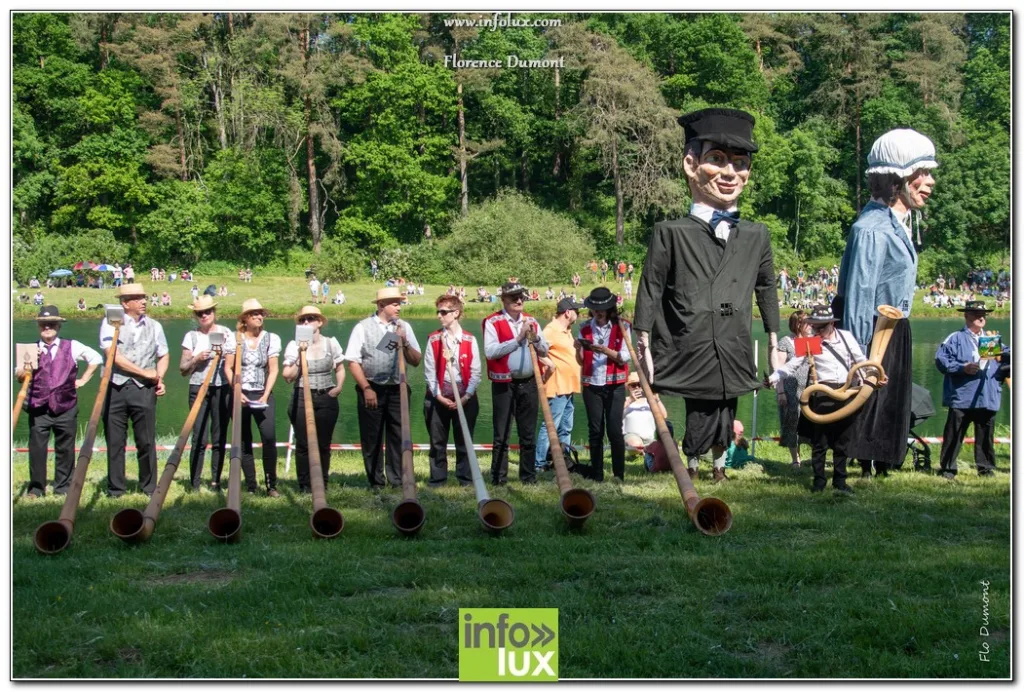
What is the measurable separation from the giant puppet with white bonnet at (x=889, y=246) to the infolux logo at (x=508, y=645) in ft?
Answer: 9.05

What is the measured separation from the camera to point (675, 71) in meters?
7.85

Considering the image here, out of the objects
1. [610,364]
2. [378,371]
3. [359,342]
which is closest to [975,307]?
[610,364]

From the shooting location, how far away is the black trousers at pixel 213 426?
887 centimetres

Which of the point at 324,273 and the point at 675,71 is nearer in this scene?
the point at 675,71

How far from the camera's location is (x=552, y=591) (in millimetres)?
5730

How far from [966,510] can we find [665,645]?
11.1 feet

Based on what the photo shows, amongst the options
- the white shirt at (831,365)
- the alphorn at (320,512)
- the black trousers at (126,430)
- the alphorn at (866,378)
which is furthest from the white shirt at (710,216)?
the black trousers at (126,430)

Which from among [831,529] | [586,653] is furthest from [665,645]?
[831,529]

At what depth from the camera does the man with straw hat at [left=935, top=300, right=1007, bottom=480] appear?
9477 millimetres

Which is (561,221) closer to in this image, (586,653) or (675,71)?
(675,71)

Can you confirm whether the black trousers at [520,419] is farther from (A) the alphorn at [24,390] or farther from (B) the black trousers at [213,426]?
(A) the alphorn at [24,390]

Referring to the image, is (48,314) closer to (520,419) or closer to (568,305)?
(520,419)

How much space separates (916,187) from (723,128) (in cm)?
122

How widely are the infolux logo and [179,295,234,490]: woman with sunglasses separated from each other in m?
3.85
